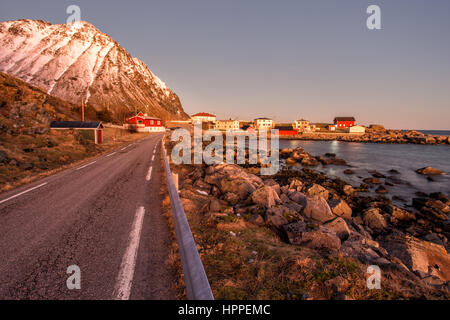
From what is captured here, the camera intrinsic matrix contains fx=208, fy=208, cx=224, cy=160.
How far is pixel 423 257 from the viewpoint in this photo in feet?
24.1

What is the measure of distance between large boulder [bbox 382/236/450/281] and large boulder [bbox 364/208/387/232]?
2.97 meters

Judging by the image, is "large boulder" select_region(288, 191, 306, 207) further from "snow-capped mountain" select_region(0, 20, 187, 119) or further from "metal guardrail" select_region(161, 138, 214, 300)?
"snow-capped mountain" select_region(0, 20, 187, 119)

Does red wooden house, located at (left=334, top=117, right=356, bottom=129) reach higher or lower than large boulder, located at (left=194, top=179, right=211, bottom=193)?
A: higher

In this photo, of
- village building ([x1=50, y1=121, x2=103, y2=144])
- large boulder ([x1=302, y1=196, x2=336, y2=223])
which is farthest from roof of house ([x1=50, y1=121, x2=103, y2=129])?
large boulder ([x1=302, y1=196, x2=336, y2=223])

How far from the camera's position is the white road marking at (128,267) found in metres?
3.12

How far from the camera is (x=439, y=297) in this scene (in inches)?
145

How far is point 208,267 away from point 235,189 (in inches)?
218

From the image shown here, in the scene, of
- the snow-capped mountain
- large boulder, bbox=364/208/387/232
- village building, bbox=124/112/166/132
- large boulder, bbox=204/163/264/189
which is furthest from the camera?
the snow-capped mountain

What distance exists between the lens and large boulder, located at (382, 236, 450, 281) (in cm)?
708

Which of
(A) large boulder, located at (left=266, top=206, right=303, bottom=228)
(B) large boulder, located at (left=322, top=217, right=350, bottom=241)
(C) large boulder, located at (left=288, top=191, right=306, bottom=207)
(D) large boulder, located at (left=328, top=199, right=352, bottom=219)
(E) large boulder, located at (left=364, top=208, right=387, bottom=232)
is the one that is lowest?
(E) large boulder, located at (left=364, top=208, right=387, bottom=232)

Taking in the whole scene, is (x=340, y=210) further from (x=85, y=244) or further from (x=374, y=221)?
(x=85, y=244)

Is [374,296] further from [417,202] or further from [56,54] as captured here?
[56,54]

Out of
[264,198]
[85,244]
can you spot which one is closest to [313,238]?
[264,198]

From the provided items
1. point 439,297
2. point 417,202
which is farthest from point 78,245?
point 417,202
